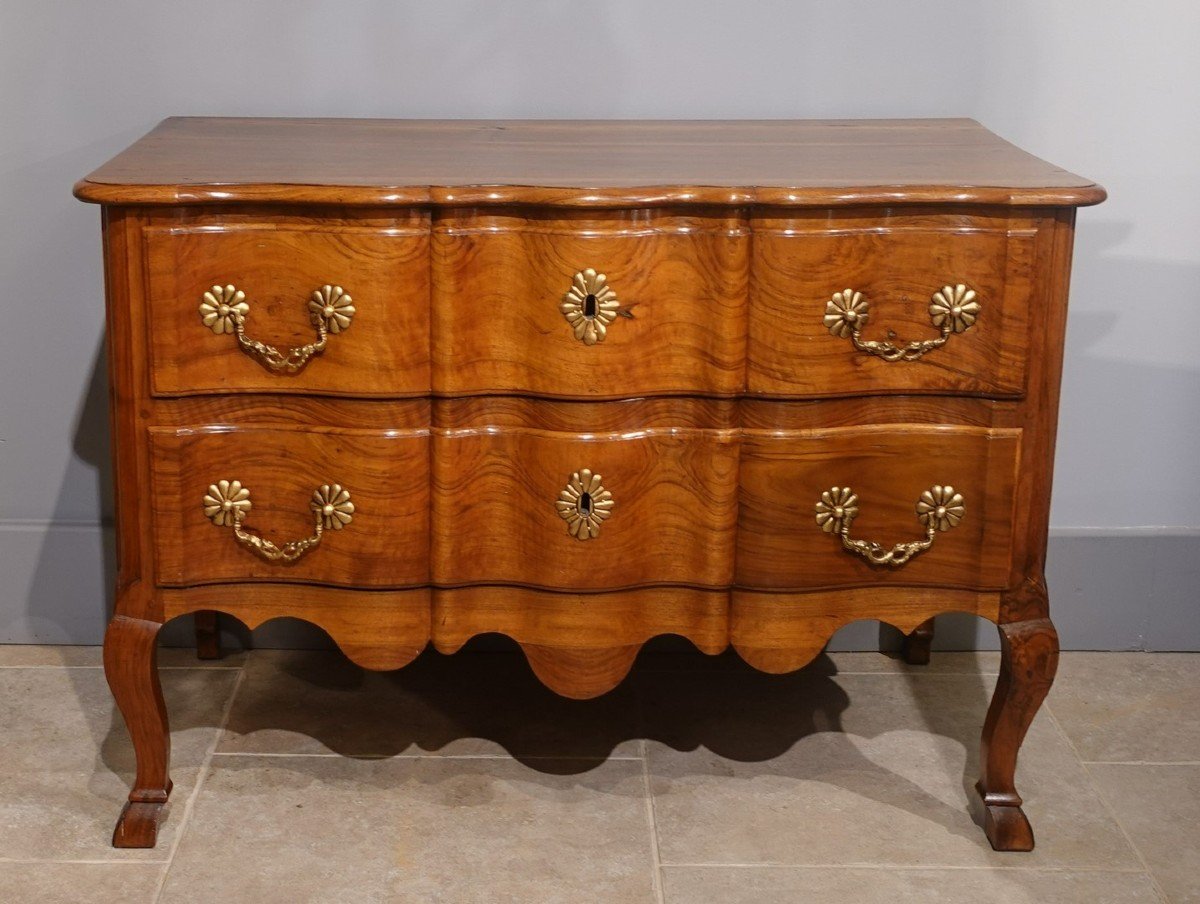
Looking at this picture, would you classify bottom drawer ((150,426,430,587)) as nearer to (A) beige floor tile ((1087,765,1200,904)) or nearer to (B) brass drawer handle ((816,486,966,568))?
(B) brass drawer handle ((816,486,966,568))

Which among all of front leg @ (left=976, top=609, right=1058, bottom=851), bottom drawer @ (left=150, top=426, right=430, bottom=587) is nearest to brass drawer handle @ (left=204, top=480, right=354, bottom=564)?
bottom drawer @ (left=150, top=426, right=430, bottom=587)

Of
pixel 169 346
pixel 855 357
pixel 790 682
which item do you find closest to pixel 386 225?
pixel 169 346

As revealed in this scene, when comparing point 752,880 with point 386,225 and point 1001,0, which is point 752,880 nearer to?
point 386,225

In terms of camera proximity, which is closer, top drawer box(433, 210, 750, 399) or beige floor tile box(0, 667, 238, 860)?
top drawer box(433, 210, 750, 399)

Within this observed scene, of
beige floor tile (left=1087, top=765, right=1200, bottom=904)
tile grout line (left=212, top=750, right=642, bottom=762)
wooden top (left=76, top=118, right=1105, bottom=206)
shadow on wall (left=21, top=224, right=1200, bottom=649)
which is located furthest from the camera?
shadow on wall (left=21, top=224, right=1200, bottom=649)

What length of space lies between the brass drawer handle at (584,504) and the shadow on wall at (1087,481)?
0.79 m

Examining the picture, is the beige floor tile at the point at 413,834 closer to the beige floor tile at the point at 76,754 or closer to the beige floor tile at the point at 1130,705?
the beige floor tile at the point at 76,754

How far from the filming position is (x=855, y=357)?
1845 mm

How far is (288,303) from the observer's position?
1.81 metres

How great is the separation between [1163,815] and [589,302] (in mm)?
1030

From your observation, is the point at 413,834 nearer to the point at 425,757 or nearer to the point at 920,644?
the point at 425,757

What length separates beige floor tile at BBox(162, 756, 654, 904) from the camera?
→ 1925 mm

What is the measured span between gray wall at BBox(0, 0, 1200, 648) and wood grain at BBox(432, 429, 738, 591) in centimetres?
67

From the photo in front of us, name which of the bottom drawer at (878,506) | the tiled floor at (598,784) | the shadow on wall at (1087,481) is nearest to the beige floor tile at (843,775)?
the tiled floor at (598,784)
